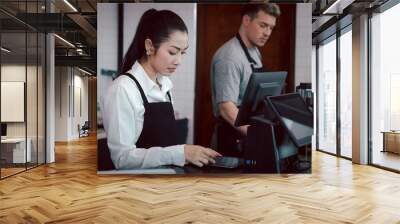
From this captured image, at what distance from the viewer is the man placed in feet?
21.8

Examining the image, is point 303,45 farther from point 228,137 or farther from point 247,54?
point 228,137

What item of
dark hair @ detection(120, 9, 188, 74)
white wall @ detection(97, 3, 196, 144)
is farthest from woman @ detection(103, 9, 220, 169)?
white wall @ detection(97, 3, 196, 144)

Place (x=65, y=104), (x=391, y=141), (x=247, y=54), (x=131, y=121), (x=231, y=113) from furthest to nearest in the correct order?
(x=65, y=104) → (x=391, y=141) → (x=247, y=54) → (x=231, y=113) → (x=131, y=121)

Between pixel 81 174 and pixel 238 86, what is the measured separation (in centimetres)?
324

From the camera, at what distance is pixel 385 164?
7.93 metres

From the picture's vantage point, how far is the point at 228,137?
6.69 meters

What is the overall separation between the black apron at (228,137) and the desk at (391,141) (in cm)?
317

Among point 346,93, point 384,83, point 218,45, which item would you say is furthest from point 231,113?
point 346,93

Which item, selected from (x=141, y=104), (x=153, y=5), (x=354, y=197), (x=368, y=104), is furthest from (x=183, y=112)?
(x=368, y=104)

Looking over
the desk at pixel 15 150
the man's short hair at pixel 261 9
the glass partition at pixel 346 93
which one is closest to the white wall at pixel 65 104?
the desk at pixel 15 150

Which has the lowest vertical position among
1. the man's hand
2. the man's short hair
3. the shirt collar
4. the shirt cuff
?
the shirt cuff

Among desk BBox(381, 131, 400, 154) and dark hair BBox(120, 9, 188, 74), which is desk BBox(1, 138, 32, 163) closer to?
dark hair BBox(120, 9, 188, 74)

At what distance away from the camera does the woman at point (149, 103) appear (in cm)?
645

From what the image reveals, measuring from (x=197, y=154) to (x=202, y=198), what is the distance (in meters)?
1.69
